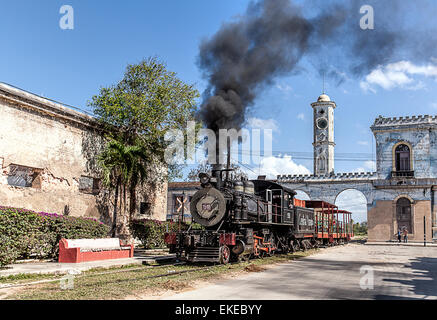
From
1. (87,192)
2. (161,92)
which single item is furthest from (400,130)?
(87,192)

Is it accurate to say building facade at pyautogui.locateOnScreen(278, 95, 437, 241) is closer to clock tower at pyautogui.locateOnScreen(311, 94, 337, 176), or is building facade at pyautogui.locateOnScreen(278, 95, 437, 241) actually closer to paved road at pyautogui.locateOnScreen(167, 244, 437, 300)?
clock tower at pyautogui.locateOnScreen(311, 94, 337, 176)

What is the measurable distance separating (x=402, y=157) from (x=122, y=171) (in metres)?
33.0

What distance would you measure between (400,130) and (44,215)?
37.5m

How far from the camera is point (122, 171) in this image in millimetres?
18031

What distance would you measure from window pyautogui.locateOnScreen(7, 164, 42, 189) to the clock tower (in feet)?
142

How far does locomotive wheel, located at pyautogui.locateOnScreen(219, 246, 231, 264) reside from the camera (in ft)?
43.3

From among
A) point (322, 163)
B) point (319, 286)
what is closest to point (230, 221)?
point (319, 286)

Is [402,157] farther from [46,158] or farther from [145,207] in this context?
[46,158]

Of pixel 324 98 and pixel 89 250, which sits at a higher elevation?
pixel 324 98

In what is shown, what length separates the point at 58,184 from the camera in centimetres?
1662

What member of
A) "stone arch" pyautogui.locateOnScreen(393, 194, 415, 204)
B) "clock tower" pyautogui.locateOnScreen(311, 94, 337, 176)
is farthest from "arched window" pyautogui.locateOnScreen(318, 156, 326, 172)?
"stone arch" pyautogui.locateOnScreen(393, 194, 415, 204)

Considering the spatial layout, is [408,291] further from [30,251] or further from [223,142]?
[30,251]

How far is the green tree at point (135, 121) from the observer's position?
713 inches

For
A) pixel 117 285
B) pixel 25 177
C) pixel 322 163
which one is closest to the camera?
pixel 117 285
